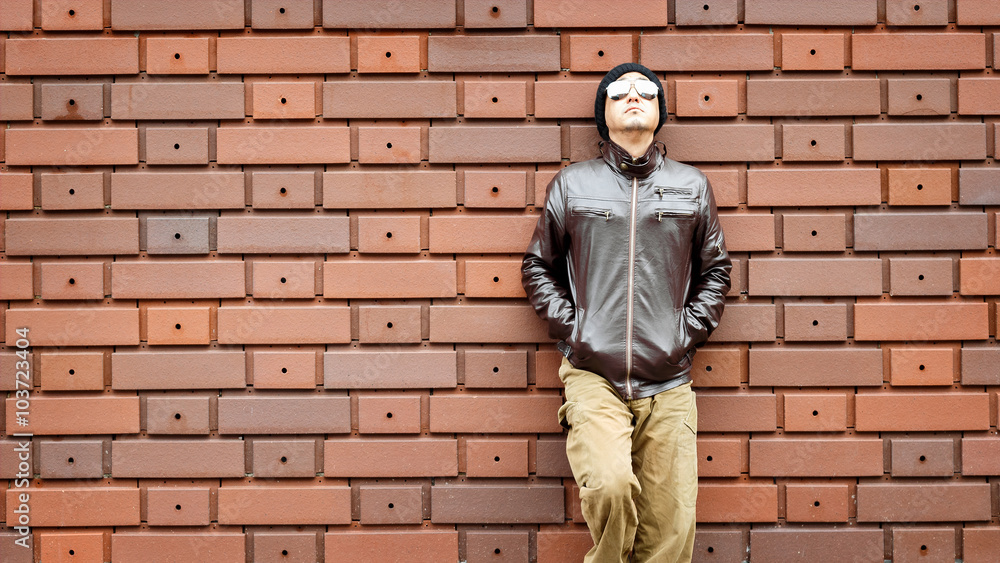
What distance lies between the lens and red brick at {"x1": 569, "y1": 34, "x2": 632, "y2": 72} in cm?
310

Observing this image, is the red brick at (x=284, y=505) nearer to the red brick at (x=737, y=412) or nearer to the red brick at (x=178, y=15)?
the red brick at (x=737, y=412)

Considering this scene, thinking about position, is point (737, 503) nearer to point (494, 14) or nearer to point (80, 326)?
point (494, 14)

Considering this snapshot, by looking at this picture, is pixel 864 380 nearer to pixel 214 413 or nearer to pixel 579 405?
pixel 579 405

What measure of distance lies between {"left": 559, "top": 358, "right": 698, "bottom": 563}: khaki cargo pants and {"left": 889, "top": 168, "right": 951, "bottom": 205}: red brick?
1.42 metres

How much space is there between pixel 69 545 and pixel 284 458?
3.62 ft

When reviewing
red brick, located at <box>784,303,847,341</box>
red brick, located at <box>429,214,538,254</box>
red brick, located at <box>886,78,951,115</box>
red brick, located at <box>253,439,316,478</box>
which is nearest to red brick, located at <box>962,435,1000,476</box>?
red brick, located at <box>784,303,847,341</box>

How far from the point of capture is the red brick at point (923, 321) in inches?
123

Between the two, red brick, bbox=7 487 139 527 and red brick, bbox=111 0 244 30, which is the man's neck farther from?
red brick, bbox=7 487 139 527

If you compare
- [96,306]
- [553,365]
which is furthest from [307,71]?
[553,365]

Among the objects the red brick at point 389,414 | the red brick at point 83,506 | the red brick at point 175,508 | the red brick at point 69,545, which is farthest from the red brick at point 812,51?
the red brick at point 69,545

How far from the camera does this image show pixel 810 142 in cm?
313

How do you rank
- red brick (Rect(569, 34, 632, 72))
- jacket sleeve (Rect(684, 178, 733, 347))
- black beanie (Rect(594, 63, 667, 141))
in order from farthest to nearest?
red brick (Rect(569, 34, 632, 72)), black beanie (Rect(594, 63, 667, 141)), jacket sleeve (Rect(684, 178, 733, 347))

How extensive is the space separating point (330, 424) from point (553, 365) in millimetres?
1087

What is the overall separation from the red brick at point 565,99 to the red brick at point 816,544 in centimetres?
215
